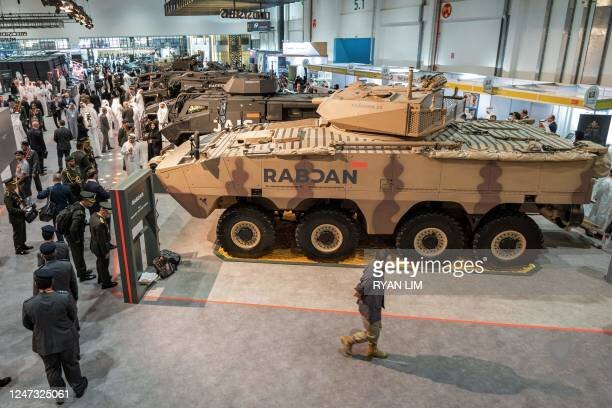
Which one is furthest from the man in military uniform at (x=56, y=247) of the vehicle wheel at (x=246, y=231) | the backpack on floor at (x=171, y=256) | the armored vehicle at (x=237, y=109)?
the armored vehicle at (x=237, y=109)

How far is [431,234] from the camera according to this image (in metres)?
8.53

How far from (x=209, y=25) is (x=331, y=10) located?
12.1 m

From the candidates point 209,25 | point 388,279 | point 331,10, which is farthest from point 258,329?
point 209,25

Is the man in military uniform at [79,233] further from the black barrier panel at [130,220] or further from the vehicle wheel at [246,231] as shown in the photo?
the vehicle wheel at [246,231]

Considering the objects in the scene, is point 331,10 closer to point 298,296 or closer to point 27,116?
point 27,116

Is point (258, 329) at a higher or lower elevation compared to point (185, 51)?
lower

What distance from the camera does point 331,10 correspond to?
32281 millimetres

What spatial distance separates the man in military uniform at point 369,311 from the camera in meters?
5.55

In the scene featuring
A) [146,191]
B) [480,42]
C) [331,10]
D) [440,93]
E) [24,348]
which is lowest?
[24,348]

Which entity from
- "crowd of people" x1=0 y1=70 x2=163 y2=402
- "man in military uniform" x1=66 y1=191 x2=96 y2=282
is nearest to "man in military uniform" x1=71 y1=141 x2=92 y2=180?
"crowd of people" x1=0 y1=70 x2=163 y2=402

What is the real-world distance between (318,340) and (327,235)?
2.43 m

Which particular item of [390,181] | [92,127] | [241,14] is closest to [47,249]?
[390,181]

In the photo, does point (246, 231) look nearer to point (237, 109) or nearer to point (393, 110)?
point (393, 110)

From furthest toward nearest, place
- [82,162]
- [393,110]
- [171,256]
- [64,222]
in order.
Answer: [82,162] → [171,256] → [393,110] → [64,222]
